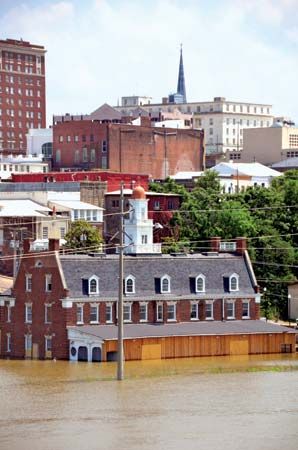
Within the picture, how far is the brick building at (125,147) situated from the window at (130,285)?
80482mm

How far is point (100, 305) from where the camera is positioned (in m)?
89.3

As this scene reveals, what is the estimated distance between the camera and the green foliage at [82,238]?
117456 mm

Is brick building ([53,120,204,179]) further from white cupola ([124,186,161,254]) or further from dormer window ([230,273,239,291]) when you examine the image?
dormer window ([230,273,239,291])

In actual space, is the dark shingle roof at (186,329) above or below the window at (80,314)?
below

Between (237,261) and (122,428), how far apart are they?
35709 mm

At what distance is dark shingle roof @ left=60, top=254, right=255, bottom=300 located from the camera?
294 ft

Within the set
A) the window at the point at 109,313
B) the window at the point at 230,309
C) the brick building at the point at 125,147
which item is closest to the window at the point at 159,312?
the window at the point at 109,313

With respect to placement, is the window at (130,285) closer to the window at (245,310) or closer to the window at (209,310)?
the window at (209,310)

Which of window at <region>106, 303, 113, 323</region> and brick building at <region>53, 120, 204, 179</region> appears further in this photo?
brick building at <region>53, 120, 204, 179</region>

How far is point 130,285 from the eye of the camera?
90750 mm

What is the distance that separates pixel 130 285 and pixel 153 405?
902 inches

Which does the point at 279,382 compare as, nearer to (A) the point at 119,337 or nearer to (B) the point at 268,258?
(A) the point at 119,337

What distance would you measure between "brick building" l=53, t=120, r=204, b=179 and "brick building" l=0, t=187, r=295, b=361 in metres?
77.2

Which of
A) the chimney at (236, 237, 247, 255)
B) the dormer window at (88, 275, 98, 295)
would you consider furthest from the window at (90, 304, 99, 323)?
the chimney at (236, 237, 247, 255)
